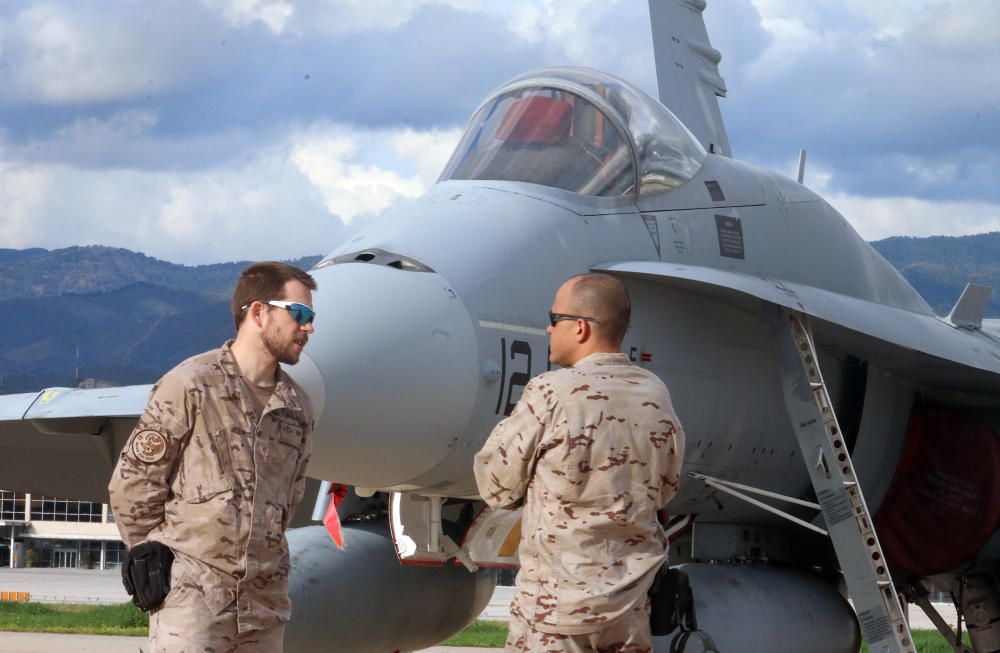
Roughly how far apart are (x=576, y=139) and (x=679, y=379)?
1.31m

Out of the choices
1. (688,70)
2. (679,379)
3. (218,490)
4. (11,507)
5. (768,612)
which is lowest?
(11,507)

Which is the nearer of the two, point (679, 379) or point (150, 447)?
point (150, 447)

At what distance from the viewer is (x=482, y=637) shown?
17.9 metres

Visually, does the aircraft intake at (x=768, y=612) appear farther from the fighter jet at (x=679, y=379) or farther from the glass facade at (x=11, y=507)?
the glass facade at (x=11, y=507)

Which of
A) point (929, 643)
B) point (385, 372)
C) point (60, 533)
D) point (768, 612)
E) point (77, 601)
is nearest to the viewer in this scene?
point (385, 372)

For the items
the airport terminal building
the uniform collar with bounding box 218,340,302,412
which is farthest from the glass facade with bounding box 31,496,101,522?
the uniform collar with bounding box 218,340,302,412

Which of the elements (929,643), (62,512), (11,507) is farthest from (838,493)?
(11,507)

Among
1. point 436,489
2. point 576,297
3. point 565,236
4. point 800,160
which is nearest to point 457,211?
point 565,236

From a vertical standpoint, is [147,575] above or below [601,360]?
below

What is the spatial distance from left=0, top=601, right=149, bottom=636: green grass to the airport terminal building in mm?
50311

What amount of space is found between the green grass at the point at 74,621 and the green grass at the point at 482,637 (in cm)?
401

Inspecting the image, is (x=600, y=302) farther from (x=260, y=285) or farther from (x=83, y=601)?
(x=83, y=601)

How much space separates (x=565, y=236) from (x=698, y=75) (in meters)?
6.92

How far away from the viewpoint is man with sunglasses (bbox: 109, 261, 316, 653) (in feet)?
12.9
